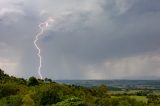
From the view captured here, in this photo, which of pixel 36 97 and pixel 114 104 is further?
pixel 114 104

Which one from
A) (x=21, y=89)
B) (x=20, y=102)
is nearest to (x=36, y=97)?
(x=20, y=102)

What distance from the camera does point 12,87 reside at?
138625mm

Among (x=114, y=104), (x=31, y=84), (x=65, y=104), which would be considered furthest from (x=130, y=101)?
(x=65, y=104)

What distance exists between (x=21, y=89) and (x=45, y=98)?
30.4 m

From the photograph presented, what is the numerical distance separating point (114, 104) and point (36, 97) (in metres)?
31.6

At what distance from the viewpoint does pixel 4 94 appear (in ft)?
428

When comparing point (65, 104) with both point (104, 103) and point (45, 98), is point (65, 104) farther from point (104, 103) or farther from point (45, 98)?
point (104, 103)

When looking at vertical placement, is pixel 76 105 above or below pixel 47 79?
below

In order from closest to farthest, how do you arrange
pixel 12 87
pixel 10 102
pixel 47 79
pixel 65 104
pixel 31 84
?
pixel 65 104 < pixel 10 102 < pixel 12 87 < pixel 31 84 < pixel 47 79

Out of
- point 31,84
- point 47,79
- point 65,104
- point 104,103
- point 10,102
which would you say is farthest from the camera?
point 47,79

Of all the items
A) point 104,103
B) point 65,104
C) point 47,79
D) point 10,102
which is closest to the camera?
point 65,104

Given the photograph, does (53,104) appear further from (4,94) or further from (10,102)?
(4,94)

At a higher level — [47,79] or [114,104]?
[47,79]

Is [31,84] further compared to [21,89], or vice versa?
[31,84]
